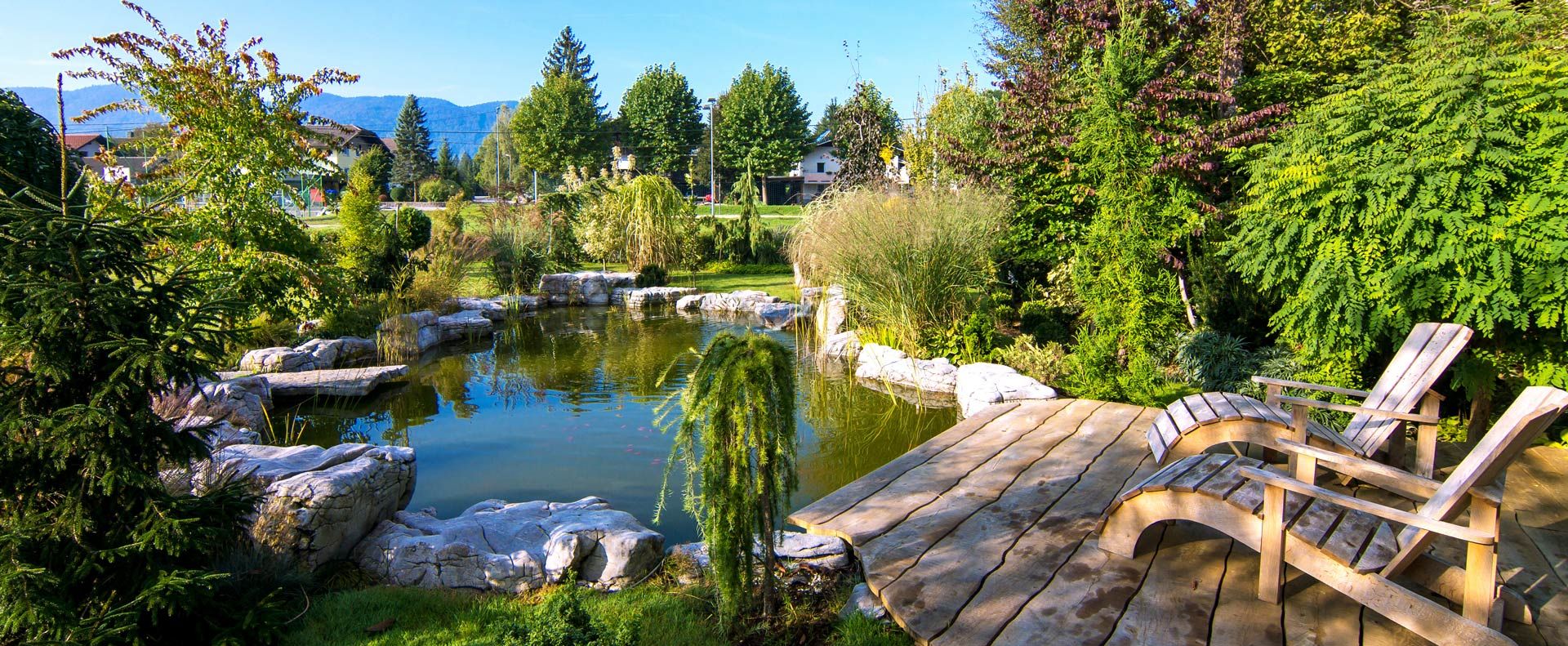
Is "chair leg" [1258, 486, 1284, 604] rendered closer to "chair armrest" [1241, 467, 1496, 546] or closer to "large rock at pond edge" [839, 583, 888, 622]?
"chair armrest" [1241, 467, 1496, 546]

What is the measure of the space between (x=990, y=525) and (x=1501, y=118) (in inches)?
142

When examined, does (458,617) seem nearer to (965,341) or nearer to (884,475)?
(884,475)

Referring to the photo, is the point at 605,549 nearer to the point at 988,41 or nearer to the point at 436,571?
the point at 436,571

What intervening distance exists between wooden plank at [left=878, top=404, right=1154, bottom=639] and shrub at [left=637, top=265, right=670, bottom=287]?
10.4 metres

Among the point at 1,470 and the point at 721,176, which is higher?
the point at 721,176

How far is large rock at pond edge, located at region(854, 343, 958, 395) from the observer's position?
278 inches

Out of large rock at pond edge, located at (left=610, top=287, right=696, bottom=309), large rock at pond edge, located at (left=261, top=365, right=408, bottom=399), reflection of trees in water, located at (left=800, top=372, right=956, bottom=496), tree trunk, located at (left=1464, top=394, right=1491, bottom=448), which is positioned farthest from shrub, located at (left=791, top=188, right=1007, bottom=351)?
large rock at pond edge, located at (left=610, top=287, right=696, bottom=309)

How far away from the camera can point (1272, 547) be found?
2615 mm

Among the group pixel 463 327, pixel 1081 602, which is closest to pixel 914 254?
pixel 1081 602

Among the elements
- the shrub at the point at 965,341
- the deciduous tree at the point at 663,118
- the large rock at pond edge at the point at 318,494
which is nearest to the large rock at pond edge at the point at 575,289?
the shrub at the point at 965,341

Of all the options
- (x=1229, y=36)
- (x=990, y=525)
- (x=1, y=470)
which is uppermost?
(x=1229, y=36)

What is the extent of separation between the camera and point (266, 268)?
6445 millimetres

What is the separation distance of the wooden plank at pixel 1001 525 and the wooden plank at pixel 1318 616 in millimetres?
773

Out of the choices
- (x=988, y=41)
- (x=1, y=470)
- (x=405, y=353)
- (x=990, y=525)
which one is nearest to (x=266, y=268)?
(x=405, y=353)
